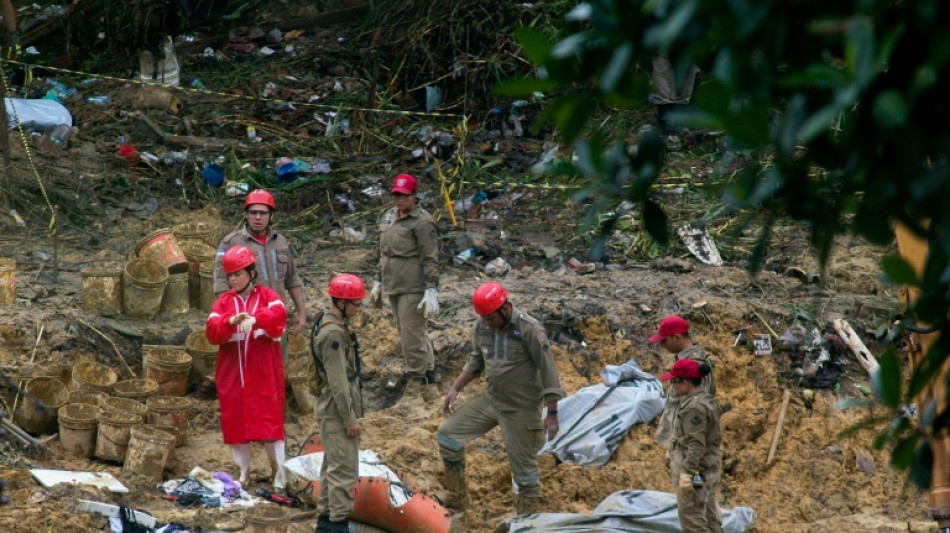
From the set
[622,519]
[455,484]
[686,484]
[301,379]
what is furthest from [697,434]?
[301,379]

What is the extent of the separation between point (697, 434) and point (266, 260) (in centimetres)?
355

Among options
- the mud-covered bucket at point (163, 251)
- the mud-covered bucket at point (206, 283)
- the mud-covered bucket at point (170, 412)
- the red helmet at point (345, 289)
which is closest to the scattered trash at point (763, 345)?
the red helmet at point (345, 289)

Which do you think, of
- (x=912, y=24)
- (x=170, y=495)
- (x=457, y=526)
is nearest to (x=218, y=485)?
(x=170, y=495)

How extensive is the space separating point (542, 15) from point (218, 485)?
881 centimetres

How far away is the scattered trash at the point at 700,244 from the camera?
11.7m

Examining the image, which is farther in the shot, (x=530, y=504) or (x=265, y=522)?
(x=530, y=504)

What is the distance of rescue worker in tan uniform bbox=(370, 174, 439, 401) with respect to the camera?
9.18 meters

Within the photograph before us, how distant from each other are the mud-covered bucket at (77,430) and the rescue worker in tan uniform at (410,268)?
8.54 feet

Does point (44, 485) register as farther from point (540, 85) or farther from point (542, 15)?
point (542, 15)

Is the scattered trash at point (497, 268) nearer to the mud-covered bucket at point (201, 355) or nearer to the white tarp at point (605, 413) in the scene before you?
the white tarp at point (605, 413)

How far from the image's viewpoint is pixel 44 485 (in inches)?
280

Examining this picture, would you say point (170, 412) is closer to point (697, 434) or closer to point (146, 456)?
point (146, 456)

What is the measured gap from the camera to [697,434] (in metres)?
7.01

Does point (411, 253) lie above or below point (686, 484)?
above
